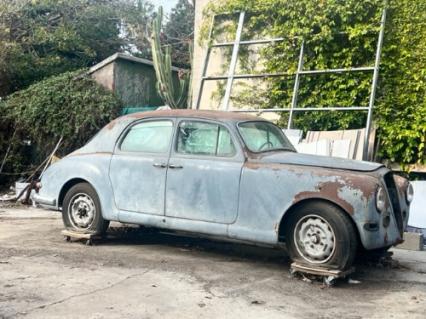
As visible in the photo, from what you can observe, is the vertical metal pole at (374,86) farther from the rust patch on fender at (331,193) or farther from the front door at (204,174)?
the rust patch on fender at (331,193)

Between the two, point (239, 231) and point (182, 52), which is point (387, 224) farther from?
point (182, 52)

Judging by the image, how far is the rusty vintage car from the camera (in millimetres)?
5117

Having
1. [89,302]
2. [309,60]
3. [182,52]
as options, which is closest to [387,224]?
[89,302]

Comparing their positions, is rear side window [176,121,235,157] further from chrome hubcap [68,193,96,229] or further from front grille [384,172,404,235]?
front grille [384,172,404,235]

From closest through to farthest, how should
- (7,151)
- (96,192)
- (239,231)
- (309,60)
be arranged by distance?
(239,231), (96,192), (309,60), (7,151)

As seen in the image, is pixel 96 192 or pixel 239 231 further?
pixel 96 192

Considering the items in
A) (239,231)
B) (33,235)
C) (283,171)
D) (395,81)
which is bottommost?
(33,235)

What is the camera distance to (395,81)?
9102 mm

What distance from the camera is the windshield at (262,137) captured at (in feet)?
19.7

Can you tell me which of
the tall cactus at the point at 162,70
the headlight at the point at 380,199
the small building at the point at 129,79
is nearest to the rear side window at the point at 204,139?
the headlight at the point at 380,199

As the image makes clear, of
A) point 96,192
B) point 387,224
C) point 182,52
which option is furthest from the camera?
point 182,52

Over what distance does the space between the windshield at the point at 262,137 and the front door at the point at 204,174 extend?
21 cm

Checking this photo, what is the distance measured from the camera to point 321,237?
5203mm

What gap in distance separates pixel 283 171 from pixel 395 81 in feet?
15.3
